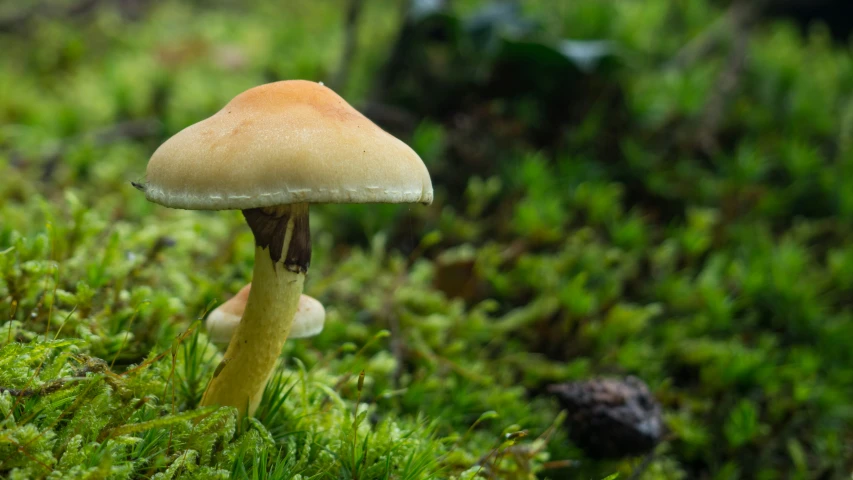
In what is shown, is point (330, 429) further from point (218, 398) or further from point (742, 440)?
point (742, 440)

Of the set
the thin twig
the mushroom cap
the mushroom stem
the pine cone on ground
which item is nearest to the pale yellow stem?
the mushroom stem

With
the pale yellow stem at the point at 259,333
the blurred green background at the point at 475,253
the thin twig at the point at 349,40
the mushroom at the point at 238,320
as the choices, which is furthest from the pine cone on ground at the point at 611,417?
the thin twig at the point at 349,40

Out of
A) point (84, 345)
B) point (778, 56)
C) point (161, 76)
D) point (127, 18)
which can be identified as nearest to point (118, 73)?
point (161, 76)

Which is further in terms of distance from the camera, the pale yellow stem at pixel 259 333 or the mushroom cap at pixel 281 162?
the pale yellow stem at pixel 259 333

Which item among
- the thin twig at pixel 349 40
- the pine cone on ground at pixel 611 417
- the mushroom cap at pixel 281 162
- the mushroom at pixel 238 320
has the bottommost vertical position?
the pine cone on ground at pixel 611 417

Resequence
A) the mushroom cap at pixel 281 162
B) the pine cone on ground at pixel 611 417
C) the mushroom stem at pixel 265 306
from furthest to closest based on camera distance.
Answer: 1. the pine cone on ground at pixel 611 417
2. the mushroom stem at pixel 265 306
3. the mushroom cap at pixel 281 162

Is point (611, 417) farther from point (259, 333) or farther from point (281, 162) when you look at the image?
point (281, 162)

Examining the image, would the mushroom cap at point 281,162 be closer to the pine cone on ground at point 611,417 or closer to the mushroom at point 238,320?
the mushroom at point 238,320

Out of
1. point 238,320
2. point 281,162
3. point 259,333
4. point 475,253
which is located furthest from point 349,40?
point 281,162
